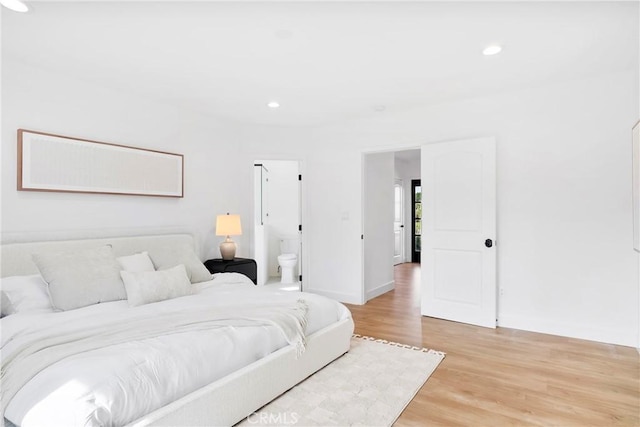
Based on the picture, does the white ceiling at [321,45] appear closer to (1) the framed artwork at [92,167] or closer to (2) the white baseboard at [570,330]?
(1) the framed artwork at [92,167]

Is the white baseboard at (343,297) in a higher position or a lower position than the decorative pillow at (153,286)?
lower

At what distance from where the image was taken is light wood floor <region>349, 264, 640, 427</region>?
7.01 feet

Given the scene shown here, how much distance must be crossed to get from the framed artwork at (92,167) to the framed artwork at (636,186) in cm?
440

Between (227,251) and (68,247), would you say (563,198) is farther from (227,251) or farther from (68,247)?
(68,247)

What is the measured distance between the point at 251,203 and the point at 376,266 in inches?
82.4

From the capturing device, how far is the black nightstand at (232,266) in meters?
4.16

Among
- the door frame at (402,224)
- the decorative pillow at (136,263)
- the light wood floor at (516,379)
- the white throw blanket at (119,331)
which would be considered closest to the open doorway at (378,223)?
the light wood floor at (516,379)

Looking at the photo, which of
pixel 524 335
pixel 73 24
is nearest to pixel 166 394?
pixel 73 24

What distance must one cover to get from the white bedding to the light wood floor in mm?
1069

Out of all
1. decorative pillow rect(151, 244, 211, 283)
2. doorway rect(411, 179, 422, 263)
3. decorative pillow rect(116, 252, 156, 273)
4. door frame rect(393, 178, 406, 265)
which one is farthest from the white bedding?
doorway rect(411, 179, 422, 263)

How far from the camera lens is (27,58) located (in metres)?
2.88

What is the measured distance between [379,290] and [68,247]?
3.98m

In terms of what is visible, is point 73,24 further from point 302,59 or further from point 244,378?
point 244,378

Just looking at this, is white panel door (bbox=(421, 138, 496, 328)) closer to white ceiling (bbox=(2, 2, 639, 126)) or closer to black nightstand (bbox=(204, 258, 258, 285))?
white ceiling (bbox=(2, 2, 639, 126))
